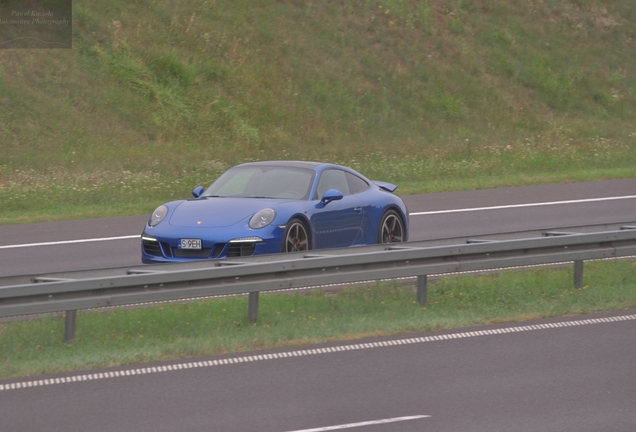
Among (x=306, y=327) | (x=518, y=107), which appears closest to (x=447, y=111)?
(x=518, y=107)

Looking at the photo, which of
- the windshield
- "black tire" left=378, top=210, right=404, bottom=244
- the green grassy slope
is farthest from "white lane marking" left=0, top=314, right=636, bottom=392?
the green grassy slope

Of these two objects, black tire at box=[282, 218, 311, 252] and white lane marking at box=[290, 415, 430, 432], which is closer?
white lane marking at box=[290, 415, 430, 432]

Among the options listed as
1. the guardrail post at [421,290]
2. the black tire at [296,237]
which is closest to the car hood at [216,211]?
the black tire at [296,237]

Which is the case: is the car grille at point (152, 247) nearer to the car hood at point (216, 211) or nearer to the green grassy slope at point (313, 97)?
the car hood at point (216, 211)

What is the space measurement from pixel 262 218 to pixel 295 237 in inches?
20.8

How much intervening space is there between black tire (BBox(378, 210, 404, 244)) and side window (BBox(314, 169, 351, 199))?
0.70 meters

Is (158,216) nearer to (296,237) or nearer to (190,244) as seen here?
(190,244)

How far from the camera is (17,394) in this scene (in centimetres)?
734

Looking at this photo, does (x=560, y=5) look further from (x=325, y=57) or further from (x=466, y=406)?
(x=466, y=406)

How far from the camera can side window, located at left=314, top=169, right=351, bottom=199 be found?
12.6 m

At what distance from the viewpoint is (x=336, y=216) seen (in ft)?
40.5

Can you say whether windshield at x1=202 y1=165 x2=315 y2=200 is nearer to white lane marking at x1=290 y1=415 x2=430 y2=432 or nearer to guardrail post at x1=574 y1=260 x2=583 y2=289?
guardrail post at x1=574 y1=260 x2=583 y2=289

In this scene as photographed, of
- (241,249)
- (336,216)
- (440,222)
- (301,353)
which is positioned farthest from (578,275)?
(440,222)

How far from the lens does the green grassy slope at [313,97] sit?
23750mm
